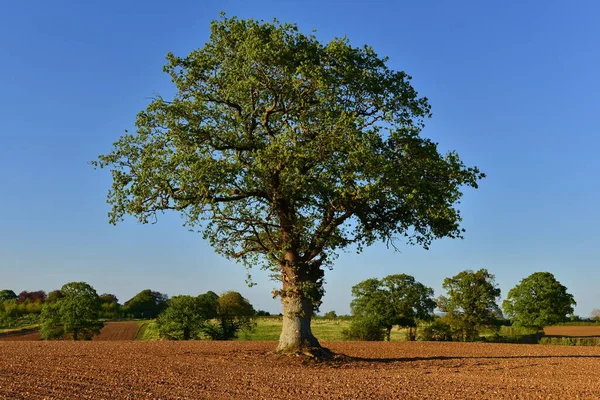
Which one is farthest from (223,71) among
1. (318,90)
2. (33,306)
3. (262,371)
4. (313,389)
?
(33,306)

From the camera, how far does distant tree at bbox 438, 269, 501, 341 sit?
57.9 meters

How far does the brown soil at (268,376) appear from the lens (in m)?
16.3

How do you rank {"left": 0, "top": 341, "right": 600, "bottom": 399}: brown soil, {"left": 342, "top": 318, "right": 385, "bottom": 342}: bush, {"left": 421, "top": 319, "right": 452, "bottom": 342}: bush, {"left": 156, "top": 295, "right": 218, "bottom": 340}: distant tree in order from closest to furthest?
{"left": 0, "top": 341, "right": 600, "bottom": 399}: brown soil → {"left": 156, "top": 295, "right": 218, "bottom": 340}: distant tree → {"left": 342, "top": 318, "right": 385, "bottom": 342}: bush → {"left": 421, "top": 319, "right": 452, "bottom": 342}: bush

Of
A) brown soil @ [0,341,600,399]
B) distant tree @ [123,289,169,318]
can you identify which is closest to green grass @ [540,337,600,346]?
brown soil @ [0,341,600,399]

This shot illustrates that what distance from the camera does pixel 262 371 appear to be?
22344 millimetres

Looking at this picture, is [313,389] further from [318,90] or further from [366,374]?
[318,90]

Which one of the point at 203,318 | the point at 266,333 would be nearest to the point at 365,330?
the point at 203,318

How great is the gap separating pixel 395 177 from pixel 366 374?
866cm

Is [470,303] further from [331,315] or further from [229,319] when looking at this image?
[331,315]

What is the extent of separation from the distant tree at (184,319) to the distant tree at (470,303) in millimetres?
25765

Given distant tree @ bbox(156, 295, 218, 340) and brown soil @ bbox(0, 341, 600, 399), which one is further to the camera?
distant tree @ bbox(156, 295, 218, 340)

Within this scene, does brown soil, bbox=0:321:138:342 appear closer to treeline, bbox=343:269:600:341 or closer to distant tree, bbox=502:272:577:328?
treeline, bbox=343:269:600:341

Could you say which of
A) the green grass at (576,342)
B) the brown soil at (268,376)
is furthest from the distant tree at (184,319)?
the green grass at (576,342)

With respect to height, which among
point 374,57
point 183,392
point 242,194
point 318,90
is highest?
point 374,57
